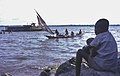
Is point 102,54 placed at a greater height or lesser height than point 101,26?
lesser

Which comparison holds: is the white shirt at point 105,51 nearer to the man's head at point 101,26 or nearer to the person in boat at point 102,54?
the person in boat at point 102,54

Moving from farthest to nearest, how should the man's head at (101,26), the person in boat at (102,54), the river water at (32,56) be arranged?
the river water at (32,56) < the man's head at (101,26) < the person in boat at (102,54)

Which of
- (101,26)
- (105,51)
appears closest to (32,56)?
(101,26)

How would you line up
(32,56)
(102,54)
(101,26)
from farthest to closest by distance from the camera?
(32,56), (101,26), (102,54)

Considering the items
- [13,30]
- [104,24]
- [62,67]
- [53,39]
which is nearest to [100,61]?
[104,24]

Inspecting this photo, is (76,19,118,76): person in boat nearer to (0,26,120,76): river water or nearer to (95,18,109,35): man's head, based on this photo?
(95,18,109,35): man's head

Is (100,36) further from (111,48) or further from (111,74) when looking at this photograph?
(111,74)

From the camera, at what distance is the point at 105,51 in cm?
662

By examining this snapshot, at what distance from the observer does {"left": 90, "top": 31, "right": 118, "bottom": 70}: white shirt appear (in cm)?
659

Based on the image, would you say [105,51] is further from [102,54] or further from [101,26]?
[101,26]

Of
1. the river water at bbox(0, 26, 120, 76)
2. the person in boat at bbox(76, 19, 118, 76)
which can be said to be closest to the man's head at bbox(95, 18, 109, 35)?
the person in boat at bbox(76, 19, 118, 76)

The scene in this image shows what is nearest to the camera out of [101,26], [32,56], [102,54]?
[102,54]

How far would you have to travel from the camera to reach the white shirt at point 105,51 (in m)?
6.59

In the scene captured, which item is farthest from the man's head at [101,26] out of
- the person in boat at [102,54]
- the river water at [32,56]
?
the river water at [32,56]
